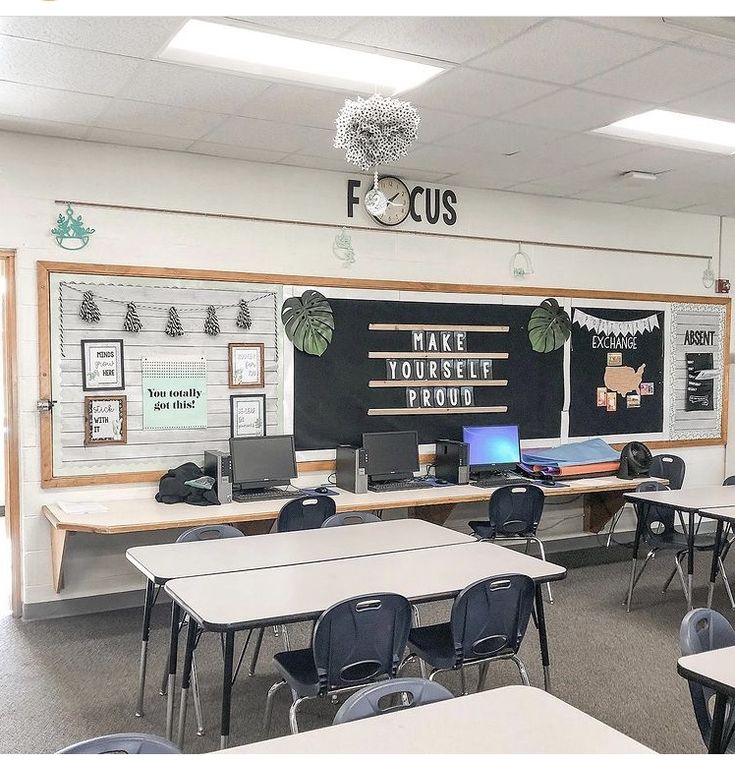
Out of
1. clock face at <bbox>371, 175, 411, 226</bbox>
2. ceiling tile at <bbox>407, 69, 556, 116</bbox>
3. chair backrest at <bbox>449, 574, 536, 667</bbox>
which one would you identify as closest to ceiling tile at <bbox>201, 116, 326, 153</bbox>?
ceiling tile at <bbox>407, 69, 556, 116</bbox>

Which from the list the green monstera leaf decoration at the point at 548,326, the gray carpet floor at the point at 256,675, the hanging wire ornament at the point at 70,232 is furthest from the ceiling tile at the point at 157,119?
the green monstera leaf decoration at the point at 548,326

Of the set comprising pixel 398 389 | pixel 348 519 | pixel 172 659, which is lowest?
pixel 172 659

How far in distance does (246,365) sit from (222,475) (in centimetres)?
86

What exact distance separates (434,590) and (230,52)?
8.37 feet

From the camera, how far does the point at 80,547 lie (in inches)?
204

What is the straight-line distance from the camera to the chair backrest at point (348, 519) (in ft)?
14.7

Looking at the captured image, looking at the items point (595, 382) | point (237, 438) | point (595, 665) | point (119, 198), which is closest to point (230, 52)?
point (119, 198)

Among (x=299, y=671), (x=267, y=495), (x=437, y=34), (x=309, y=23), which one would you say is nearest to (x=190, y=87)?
(x=309, y=23)

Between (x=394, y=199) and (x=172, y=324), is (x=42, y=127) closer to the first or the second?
(x=172, y=324)

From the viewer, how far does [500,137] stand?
5.03 meters

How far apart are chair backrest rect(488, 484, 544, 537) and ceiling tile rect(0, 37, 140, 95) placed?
334 centimetres

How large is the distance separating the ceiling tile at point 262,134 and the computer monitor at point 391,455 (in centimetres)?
204

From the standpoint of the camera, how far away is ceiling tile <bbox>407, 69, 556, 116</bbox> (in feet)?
Result: 13.0
